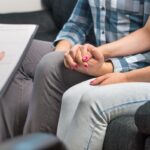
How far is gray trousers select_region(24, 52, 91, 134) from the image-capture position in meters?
0.96

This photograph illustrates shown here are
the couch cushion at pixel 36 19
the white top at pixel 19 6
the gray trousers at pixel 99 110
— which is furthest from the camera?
the white top at pixel 19 6

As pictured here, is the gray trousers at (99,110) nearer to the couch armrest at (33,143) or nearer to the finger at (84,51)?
the finger at (84,51)

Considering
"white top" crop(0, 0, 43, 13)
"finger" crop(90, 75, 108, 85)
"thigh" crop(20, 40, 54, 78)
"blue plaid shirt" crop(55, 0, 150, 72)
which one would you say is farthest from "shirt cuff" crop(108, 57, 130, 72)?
"white top" crop(0, 0, 43, 13)

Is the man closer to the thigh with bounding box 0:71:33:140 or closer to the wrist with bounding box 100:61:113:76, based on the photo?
the wrist with bounding box 100:61:113:76

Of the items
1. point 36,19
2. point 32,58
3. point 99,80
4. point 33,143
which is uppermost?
point 33,143

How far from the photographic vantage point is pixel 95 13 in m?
1.13

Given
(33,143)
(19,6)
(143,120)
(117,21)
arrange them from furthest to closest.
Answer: (19,6)
(117,21)
(143,120)
(33,143)

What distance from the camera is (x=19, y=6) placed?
2.24 m

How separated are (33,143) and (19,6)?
2.14 meters

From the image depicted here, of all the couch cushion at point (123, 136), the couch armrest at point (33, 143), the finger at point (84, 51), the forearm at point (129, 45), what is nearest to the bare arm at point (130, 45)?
the forearm at point (129, 45)

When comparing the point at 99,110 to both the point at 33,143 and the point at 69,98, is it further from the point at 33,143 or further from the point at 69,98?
the point at 33,143

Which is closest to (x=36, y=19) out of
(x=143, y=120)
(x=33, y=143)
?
(x=143, y=120)

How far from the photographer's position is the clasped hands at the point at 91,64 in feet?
2.96

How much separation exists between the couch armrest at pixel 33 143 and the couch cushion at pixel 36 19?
1775 mm
